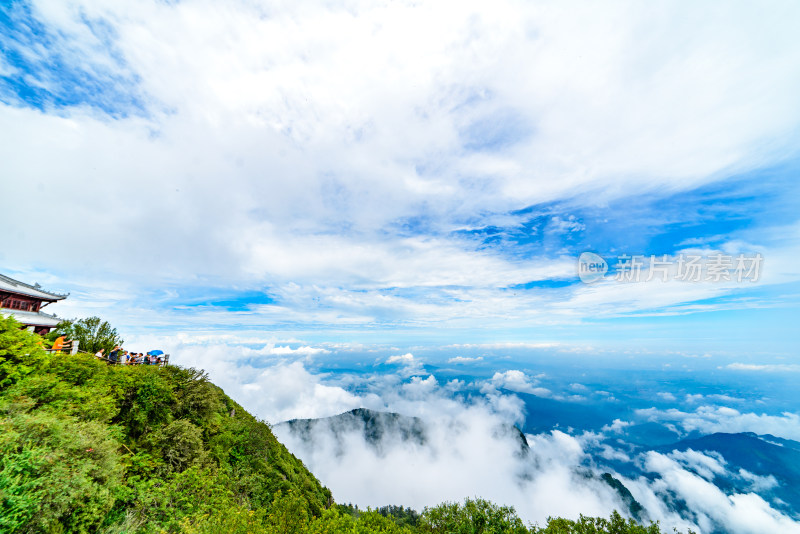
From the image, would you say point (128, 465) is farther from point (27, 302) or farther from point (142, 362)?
point (27, 302)

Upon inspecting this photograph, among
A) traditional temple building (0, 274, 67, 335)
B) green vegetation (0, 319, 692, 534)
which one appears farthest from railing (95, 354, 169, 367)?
traditional temple building (0, 274, 67, 335)

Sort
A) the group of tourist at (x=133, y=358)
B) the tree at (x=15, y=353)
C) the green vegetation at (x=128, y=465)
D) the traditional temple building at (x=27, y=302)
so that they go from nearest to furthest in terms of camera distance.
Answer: the green vegetation at (x=128, y=465)
the tree at (x=15, y=353)
the group of tourist at (x=133, y=358)
the traditional temple building at (x=27, y=302)

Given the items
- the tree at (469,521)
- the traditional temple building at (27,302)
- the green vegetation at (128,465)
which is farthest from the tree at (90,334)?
the tree at (469,521)

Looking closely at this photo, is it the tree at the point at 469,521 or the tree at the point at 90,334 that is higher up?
the tree at the point at 90,334

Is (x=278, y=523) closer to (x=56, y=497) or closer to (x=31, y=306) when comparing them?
(x=56, y=497)

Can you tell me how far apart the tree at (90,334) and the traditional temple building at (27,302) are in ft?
6.09

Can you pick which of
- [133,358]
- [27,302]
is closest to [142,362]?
[133,358]

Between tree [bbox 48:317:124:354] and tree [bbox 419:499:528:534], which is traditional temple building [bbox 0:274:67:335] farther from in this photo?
tree [bbox 419:499:528:534]

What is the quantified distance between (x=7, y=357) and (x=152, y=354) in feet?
86.2

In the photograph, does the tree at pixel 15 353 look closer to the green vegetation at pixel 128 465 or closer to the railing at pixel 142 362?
the green vegetation at pixel 128 465

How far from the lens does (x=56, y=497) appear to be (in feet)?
37.3

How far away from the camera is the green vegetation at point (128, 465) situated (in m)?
11.7

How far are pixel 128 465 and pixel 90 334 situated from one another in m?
46.8

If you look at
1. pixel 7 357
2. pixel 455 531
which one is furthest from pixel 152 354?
pixel 455 531
